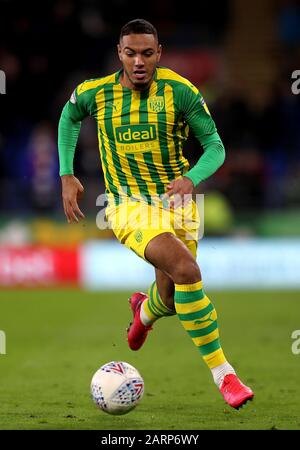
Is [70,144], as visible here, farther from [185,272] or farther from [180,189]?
[185,272]

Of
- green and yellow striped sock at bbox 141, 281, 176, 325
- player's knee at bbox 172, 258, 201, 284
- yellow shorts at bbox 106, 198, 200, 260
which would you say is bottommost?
green and yellow striped sock at bbox 141, 281, 176, 325

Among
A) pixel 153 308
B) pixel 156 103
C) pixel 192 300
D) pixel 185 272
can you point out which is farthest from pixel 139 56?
pixel 153 308

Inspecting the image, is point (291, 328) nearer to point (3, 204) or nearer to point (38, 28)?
point (3, 204)

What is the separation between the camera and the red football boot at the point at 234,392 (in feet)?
18.0

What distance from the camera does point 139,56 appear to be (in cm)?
601

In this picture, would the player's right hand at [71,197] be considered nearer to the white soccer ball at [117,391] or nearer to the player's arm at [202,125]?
the player's arm at [202,125]

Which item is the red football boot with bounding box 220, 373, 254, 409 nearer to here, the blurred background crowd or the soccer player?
the soccer player

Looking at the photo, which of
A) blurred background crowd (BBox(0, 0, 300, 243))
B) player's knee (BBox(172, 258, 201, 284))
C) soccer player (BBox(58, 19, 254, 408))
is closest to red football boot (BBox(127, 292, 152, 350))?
soccer player (BBox(58, 19, 254, 408))

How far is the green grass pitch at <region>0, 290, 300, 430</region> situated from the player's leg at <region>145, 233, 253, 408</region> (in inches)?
10.9

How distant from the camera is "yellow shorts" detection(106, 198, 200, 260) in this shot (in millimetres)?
6000

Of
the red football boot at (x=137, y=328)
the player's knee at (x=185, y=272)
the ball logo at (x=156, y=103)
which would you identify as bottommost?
the red football boot at (x=137, y=328)

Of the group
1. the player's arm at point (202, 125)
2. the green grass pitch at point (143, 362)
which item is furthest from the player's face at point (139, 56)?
the green grass pitch at point (143, 362)

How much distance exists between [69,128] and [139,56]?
0.75m

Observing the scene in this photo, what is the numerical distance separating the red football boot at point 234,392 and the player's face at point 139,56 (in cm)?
193
